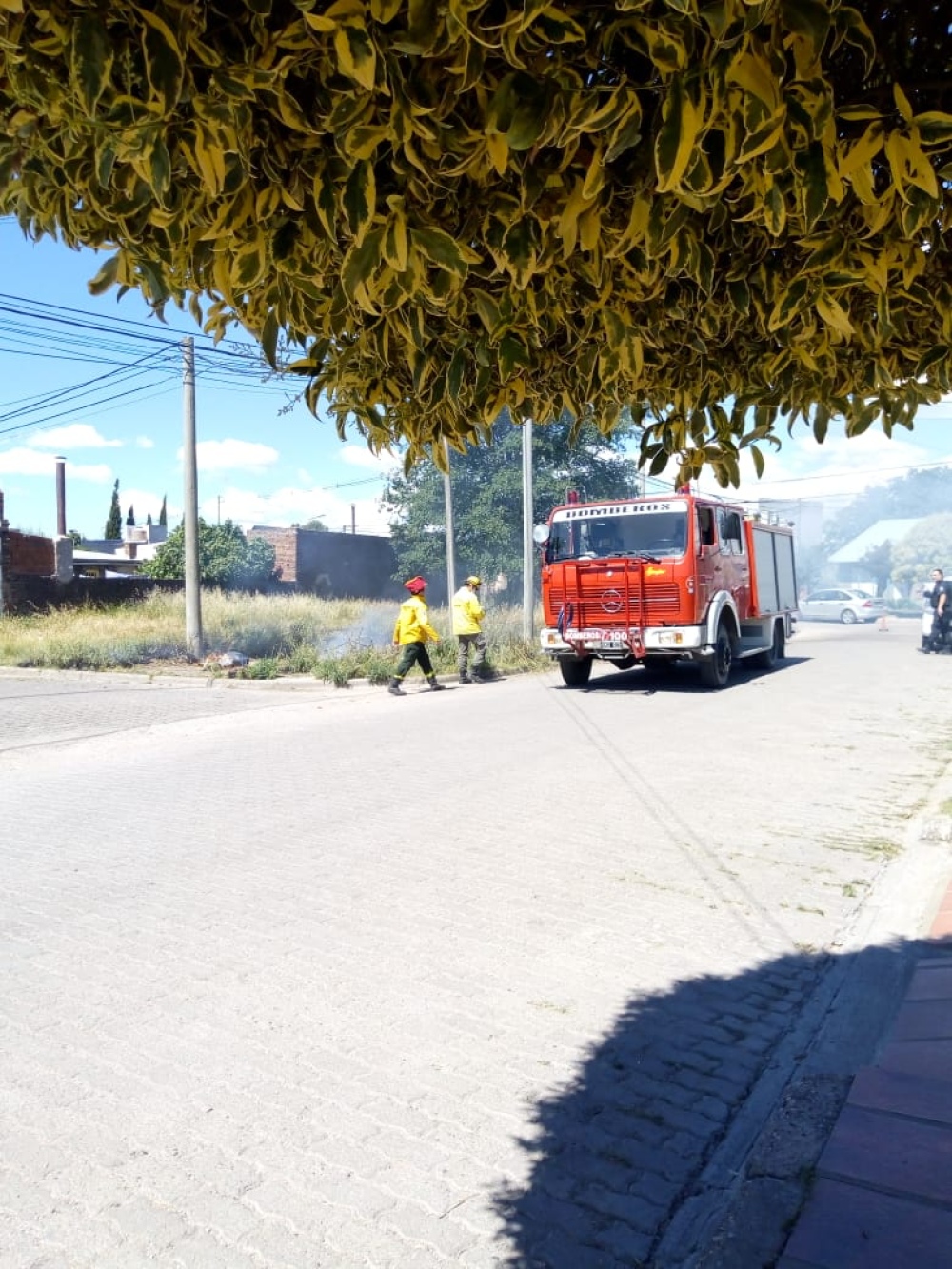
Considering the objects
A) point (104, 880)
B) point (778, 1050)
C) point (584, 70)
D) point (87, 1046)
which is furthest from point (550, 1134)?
point (104, 880)

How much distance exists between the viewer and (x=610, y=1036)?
375 centimetres

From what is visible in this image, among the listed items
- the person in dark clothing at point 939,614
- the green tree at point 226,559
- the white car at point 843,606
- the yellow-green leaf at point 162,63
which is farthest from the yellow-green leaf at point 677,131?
the white car at point 843,606

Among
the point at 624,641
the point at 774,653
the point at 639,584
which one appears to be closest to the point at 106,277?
the point at 639,584

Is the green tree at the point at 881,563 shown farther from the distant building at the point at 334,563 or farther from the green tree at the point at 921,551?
the distant building at the point at 334,563

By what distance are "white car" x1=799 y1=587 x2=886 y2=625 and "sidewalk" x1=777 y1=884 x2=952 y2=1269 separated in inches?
1477

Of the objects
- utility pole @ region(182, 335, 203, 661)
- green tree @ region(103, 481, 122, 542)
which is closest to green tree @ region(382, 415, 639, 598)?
utility pole @ region(182, 335, 203, 661)

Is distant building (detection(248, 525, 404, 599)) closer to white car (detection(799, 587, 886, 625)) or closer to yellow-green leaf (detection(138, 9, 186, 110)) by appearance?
white car (detection(799, 587, 886, 625))

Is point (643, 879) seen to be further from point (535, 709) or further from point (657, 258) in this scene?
point (535, 709)

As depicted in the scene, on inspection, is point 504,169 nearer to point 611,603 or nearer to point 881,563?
point 611,603

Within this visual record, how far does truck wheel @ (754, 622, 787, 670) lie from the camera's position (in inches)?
739

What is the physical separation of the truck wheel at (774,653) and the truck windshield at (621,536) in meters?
5.23

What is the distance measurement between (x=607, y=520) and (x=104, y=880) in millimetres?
10157

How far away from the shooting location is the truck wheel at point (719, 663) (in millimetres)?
14594

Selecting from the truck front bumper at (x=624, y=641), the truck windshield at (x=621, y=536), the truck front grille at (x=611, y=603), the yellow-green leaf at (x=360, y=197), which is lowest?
the truck front bumper at (x=624, y=641)
